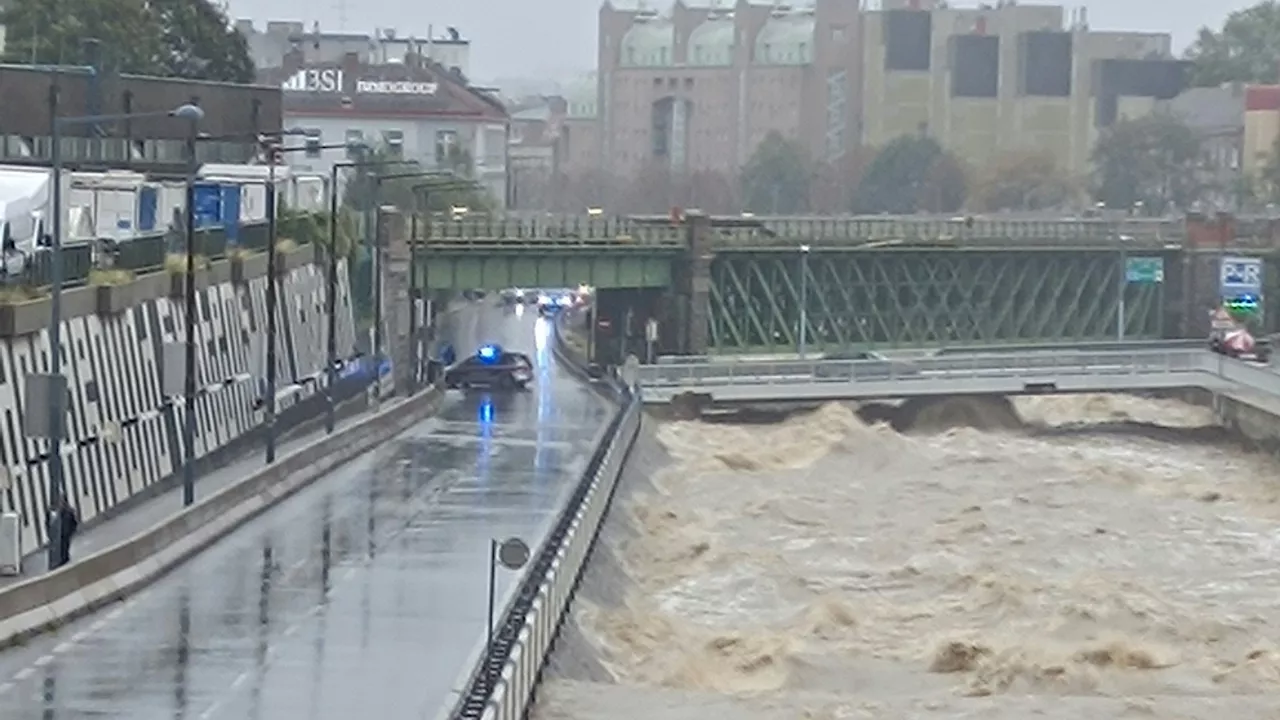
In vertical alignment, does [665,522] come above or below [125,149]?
below

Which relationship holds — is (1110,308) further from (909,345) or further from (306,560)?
(306,560)

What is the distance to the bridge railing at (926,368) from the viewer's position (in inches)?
3890

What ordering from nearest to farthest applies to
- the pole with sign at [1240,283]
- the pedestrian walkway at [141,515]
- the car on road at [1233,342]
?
the pedestrian walkway at [141,515] → the car on road at [1233,342] → the pole with sign at [1240,283]

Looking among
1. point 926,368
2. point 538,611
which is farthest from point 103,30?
point 538,611

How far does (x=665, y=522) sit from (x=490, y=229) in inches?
1608

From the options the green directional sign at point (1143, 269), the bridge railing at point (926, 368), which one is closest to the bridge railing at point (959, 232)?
the green directional sign at point (1143, 269)

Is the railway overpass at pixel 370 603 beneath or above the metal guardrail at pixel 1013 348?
above

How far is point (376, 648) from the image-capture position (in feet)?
130

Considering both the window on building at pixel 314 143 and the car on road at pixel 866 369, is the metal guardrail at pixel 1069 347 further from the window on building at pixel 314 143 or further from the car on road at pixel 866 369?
the window on building at pixel 314 143

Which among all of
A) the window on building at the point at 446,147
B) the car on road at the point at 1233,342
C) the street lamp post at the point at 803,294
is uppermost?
the window on building at the point at 446,147

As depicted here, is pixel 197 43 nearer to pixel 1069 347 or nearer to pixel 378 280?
pixel 378 280

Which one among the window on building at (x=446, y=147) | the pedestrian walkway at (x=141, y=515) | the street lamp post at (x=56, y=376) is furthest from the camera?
the window on building at (x=446, y=147)

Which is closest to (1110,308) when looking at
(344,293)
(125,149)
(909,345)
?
(909,345)

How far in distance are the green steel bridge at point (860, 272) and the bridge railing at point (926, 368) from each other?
34.9 feet
